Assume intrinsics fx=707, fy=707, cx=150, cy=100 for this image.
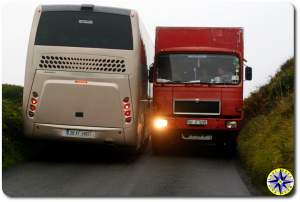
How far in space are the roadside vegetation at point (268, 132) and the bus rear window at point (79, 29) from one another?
3688 mm

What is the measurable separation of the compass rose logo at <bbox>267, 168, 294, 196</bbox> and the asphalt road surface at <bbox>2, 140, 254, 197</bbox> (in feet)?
1.81

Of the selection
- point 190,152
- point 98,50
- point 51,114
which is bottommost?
point 190,152

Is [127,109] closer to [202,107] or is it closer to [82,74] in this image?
[82,74]

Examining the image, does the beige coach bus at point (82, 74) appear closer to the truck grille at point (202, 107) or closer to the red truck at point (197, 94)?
the red truck at point (197, 94)

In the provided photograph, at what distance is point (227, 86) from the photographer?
1659 cm

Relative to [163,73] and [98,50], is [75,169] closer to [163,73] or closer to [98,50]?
[98,50]

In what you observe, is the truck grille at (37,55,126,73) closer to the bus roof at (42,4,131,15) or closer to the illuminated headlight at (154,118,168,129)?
the bus roof at (42,4,131,15)

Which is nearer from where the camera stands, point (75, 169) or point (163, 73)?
point (75, 169)

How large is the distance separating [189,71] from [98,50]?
10.5 feet

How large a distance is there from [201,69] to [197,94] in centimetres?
62

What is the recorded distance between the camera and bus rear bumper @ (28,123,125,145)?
14375mm

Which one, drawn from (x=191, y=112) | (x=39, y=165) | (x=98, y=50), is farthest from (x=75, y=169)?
(x=191, y=112)

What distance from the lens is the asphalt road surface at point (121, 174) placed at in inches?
458

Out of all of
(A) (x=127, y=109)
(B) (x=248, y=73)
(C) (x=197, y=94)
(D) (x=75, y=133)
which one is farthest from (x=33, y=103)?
(B) (x=248, y=73)
